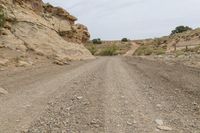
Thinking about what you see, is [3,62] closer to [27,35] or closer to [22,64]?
[22,64]

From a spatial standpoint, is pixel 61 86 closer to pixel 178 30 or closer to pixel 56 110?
pixel 56 110

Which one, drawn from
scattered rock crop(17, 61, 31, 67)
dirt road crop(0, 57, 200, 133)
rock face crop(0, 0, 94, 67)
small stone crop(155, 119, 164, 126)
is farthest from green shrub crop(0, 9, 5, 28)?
small stone crop(155, 119, 164, 126)

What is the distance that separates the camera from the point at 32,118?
7.25m

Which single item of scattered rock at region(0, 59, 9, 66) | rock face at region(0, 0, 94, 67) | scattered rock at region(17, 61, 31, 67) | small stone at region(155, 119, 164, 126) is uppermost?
rock face at region(0, 0, 94, 67)

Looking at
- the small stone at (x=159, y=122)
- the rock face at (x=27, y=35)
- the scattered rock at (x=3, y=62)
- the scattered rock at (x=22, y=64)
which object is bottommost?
the small stone at (x=159, y=122)

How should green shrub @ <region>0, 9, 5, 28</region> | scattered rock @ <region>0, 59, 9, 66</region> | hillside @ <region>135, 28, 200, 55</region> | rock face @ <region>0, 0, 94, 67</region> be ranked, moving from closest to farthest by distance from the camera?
scattered rock @ <region>0, 59, 9, 66</region>, rock face @ <region>0, 0, 94, 67</region>, green shrub @ <region>0, 9, 5, 28</region>, hillside @ <region>135, 28, 200, 55</region>

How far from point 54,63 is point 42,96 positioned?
1560 centimetres

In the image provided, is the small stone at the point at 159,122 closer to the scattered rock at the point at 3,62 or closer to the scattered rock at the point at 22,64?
the scattered rock at the point at 3,62

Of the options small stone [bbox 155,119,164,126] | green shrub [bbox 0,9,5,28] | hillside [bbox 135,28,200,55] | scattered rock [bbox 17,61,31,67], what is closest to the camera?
small stone [bbox 155,119,164,126]

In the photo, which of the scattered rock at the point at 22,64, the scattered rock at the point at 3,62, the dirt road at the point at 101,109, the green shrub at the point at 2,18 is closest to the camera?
the dirt road at the point at 101,109

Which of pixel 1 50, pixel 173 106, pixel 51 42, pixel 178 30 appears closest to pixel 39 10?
pixel 51 42

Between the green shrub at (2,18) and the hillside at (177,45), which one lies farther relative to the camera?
the hillside at (177,45)

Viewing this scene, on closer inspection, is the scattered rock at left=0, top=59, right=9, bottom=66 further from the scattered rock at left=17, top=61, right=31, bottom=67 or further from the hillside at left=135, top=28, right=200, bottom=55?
the hillside at left=135, top=28, right=200, bottom=55

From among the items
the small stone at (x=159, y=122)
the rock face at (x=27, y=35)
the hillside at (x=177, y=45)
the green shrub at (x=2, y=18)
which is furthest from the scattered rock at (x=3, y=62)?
the hillside at (x=177, y=45)
